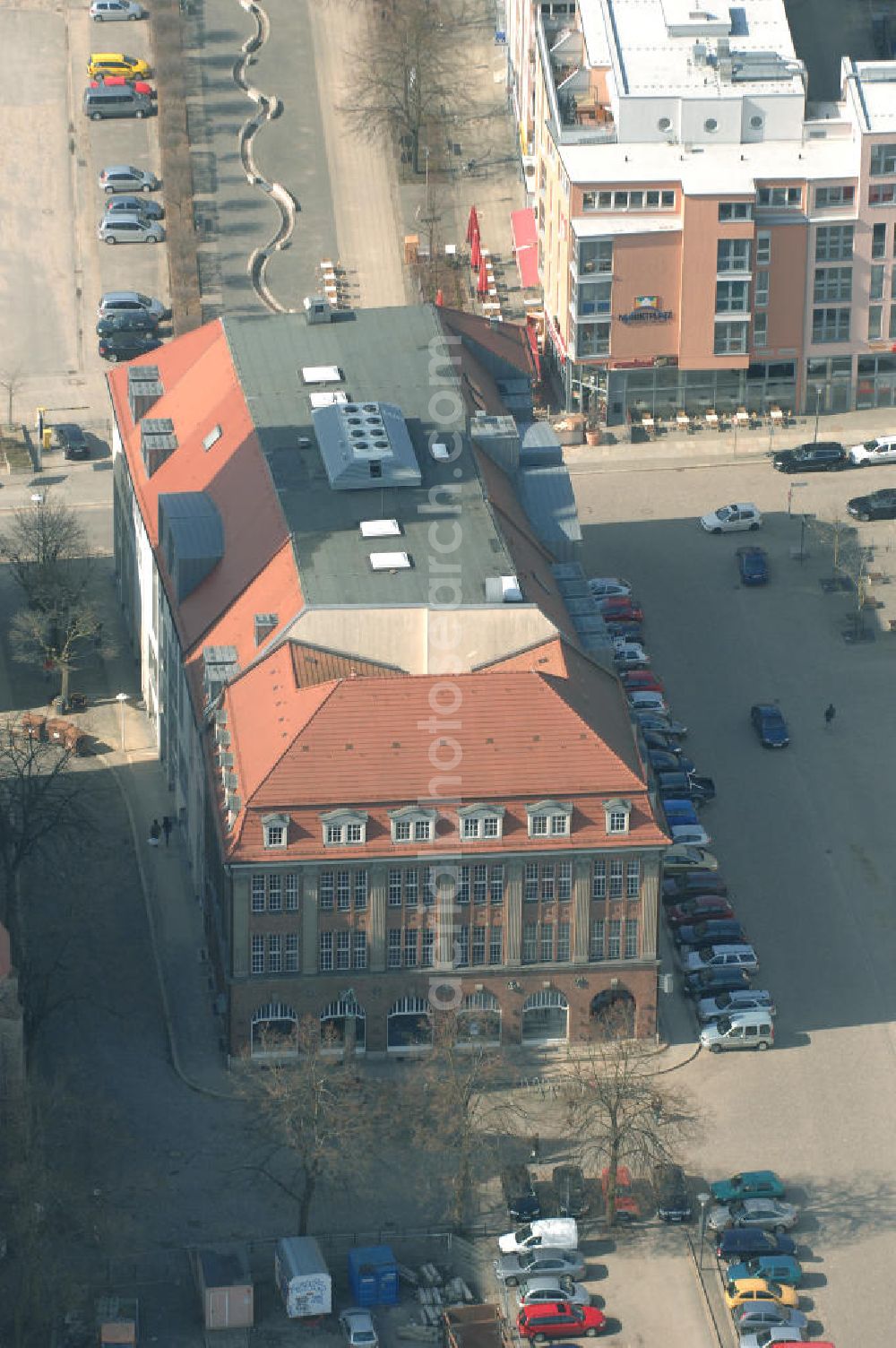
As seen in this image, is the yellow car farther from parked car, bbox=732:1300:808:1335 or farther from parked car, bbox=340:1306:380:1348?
parked car, bbox=340:1306:380:1348

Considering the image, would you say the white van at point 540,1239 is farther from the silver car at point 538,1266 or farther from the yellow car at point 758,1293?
the yellow car at point 758,1293

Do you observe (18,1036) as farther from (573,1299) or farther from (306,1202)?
(573,1299)

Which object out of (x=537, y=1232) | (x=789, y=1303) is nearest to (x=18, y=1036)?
(x=537, y=1232)

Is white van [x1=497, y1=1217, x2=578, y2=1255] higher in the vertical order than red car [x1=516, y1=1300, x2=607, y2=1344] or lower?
higher

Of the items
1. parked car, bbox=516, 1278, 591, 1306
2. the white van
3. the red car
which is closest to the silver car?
parked car, bbox=516, 1278, 591, 1306

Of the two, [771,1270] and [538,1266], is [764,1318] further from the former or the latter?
[538,1266]

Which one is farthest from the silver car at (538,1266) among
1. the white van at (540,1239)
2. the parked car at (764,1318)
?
the parked car at (764,1318)
